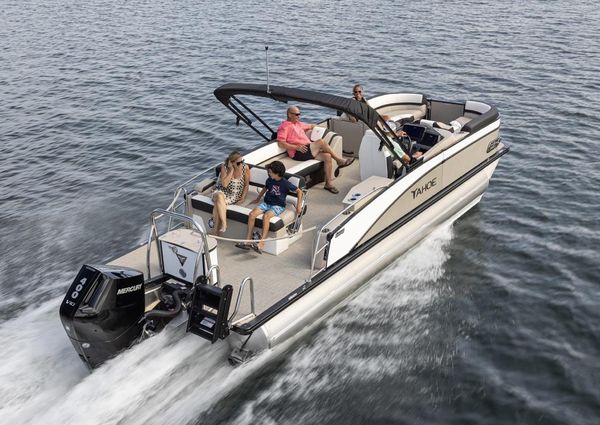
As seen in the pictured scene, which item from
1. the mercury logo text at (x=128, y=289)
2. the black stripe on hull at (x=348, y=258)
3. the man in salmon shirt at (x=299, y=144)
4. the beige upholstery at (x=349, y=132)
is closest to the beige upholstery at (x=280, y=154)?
the man in salmon shirt at (x=299, y=144)

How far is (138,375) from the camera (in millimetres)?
7082

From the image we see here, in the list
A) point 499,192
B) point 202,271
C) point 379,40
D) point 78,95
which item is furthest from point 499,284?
point 379,40

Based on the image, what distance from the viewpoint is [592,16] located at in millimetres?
27875

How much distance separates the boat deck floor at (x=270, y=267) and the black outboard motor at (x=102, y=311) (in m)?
1.29

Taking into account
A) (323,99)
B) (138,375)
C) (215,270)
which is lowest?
(138,375)

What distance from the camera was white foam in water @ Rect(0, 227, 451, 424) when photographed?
6836mm

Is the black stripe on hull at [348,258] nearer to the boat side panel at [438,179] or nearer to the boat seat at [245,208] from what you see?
the boat side panel at [438,179]

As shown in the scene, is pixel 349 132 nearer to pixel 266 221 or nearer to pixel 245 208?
pixel 245 208

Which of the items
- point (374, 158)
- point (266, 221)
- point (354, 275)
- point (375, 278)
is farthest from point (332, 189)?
point (266, 221)

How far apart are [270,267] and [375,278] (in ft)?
6.49

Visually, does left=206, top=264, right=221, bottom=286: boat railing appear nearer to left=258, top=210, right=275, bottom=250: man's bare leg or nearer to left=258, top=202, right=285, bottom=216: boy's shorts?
left=258, top=210, right=275, bottom=250: man's bare leg

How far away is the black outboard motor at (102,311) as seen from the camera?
6758 mm

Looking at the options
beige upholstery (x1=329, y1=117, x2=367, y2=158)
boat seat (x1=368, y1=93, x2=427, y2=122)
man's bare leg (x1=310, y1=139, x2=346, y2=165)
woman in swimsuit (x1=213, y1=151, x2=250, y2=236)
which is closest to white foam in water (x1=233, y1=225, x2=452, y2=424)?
man's bare leg (x1=310, y1=139, x2=346, y2=165)

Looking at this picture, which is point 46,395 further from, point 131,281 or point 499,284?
point 499,284
